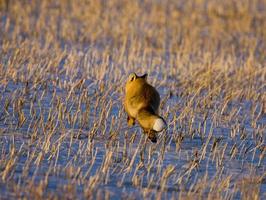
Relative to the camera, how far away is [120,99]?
8.76 metres

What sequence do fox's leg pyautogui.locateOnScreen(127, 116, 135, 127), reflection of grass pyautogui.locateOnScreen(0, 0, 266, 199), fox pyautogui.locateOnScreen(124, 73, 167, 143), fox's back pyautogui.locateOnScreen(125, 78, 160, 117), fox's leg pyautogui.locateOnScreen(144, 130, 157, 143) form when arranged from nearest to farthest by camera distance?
reflection of grass pyautogui.locateOnScreen(0, 0, 266, 199) < fox pyautogui.locateOnScreen(124, 73, 167, 143) < fox's leg pyautogui.locateOnScreen(144, 130, 157, 143) < fox's back pyautogui.locateOnScreen(125, 78, 160, 117) < fox's leg pyautogui.locateOnScreen(127, 116, 135, 127)

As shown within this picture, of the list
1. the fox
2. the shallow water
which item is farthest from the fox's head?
the shallow water

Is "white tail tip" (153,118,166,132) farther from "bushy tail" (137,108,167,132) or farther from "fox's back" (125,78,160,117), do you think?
"fox's back" (125,78,160,117)

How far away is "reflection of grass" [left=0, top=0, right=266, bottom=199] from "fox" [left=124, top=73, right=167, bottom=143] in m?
0.18

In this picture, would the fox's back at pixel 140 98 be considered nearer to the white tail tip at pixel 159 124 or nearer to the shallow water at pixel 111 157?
the shallow water at pixel 111 157

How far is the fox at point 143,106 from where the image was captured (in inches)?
242

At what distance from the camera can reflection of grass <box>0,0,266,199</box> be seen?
5391mm

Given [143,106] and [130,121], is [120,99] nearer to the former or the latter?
[130,121]

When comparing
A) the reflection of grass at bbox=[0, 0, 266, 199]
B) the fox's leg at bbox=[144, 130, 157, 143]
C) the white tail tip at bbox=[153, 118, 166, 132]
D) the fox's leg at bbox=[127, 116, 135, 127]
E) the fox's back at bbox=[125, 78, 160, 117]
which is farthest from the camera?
the fox's leg at bbox=[127, 116, 135, 127]

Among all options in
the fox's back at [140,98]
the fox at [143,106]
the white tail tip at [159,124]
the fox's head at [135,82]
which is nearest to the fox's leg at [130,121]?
the fox at [143,106]

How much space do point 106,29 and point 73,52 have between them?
311 cm

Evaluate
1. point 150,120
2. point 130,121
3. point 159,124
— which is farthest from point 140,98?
point 159,124

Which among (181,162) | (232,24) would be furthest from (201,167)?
(232,24)

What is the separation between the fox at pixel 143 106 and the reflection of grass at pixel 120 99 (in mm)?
176
